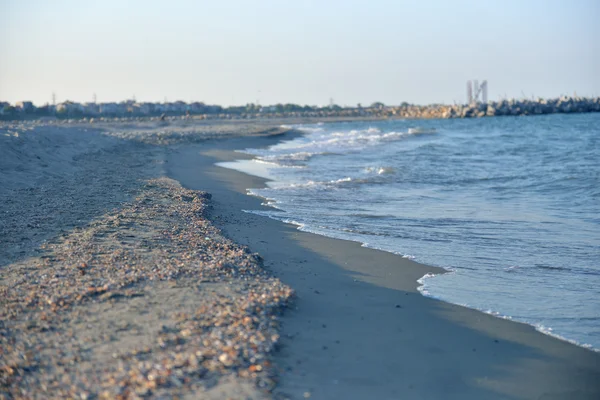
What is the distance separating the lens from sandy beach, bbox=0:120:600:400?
136 inches

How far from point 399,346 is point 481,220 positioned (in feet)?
18.9

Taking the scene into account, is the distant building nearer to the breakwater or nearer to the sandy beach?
the breakwater

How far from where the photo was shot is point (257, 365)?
3.52 metres

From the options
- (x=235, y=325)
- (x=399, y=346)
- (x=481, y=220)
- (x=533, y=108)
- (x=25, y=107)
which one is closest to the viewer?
(x=235, y=325)

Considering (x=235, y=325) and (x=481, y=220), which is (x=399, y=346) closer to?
(x=235, y=325)

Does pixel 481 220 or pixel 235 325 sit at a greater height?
pixel 235 325

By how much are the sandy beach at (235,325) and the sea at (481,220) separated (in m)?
0.47

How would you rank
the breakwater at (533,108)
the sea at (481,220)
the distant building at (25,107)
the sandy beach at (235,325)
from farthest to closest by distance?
the breakwater at (533,108)
the distant building at (25,107)
the sea at (481,220)
the sandy beach at (235,325)

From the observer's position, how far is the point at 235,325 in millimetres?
4016

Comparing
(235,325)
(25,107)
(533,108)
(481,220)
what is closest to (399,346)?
(235,325)

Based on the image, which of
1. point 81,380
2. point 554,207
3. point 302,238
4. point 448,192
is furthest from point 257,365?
point 448,192

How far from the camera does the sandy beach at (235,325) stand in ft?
11.3

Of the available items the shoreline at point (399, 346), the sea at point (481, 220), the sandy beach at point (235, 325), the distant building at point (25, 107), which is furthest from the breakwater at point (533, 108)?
the shoreline at point (399, 346)

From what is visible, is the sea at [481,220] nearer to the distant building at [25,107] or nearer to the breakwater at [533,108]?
the distant building at [25,107]
